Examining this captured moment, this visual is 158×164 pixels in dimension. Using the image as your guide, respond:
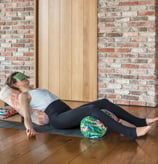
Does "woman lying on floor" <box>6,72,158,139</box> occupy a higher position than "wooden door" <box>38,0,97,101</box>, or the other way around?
"wooden door" <box>38,0,97,101</box>

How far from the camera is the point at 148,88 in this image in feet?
14.4

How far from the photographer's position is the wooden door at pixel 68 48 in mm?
4691

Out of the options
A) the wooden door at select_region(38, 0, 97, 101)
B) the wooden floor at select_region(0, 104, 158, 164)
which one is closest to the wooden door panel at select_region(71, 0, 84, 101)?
the wooden door at select_region(38, 0, 97, 101)

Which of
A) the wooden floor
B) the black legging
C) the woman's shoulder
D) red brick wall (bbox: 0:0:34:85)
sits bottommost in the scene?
the wooden floor

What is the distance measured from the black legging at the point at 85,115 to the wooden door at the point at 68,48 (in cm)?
181

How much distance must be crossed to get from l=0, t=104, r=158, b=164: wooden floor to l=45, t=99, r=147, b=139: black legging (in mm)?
134

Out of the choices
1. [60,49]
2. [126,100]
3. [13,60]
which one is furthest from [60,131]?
[13,60]

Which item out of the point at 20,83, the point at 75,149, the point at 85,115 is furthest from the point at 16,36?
the point at 75,149

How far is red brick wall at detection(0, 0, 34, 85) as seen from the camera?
5.14m

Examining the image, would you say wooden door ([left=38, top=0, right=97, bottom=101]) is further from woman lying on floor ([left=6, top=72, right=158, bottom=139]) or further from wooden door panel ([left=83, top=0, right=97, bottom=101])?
woman lying on floor ([left=6, top=72, right=158, bottom=139])

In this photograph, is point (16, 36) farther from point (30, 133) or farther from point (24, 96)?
point (30, 133)

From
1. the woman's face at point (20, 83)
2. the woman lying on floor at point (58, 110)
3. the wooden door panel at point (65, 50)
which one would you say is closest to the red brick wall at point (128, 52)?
the wooden door panel at point (65, 50)

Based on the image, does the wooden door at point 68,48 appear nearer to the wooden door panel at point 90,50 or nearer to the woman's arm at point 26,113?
the wooden door panel at point 90,50

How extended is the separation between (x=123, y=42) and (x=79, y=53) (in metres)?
0.76
